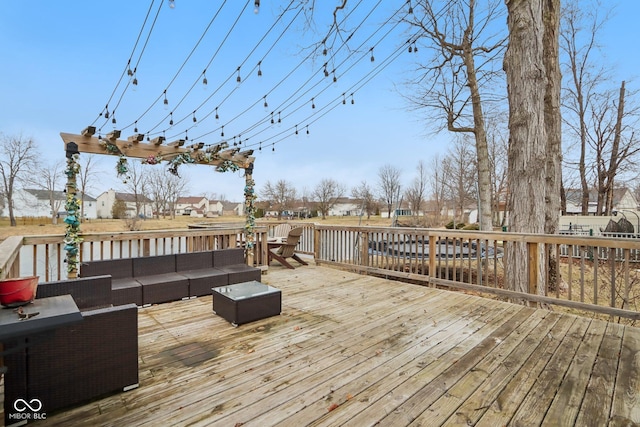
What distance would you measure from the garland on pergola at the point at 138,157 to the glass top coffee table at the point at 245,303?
2355 millimetres

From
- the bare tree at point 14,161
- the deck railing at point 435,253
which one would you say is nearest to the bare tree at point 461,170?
the deck railing at point 435,253

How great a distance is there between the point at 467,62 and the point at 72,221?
1029cm

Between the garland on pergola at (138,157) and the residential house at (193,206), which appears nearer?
the garland on pergola at (138,157)

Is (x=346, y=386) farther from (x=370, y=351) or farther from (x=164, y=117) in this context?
(x=164, y=117)

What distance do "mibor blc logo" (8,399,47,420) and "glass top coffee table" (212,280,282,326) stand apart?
159cm

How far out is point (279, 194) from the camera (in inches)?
1453

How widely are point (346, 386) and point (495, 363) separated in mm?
1256

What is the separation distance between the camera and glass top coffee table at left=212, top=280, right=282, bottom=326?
3178 millimetres

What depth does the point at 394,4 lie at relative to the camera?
727 cm

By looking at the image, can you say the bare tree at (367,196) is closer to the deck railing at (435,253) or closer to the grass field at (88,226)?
the grass field at (88,226)

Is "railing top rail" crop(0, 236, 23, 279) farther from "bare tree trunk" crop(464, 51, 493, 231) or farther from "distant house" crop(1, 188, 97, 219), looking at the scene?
"distant house" crop(1, 188, 97, 219)

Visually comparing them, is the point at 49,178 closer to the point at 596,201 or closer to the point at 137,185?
the point at 137,185

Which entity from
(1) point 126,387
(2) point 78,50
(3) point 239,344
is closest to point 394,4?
(3) point 239,344

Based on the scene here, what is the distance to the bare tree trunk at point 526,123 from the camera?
4184 millimetres
